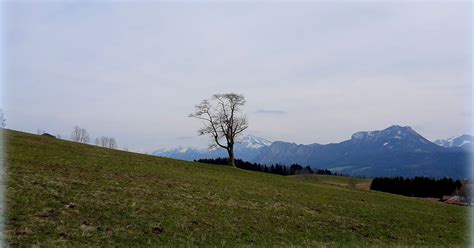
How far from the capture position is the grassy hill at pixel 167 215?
→ 53.2 ft

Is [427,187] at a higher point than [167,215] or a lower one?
higher

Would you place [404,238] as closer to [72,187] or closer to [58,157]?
[72,187]

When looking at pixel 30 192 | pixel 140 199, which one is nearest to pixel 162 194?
pixel 140 199

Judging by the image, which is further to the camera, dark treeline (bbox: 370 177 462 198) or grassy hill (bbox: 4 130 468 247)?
dark treeline (bbox: 370 177 462 198)

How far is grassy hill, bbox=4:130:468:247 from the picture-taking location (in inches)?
638

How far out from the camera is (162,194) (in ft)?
84.3

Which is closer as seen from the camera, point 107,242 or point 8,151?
point 107,242

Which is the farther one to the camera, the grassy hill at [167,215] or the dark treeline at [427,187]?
the dark treeline at [427,187]

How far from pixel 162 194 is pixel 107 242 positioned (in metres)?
10.6

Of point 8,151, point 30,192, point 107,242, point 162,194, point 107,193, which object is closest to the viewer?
point 107,242

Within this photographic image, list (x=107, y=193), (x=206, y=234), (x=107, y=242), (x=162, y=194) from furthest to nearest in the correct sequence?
(x=162, y=194) < (x=107, y=193) < (x=206, y=234) < (x=107, y=242)

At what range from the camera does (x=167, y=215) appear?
20297mm

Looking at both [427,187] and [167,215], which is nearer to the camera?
[167,215]

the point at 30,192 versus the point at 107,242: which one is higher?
the point at 30,192
